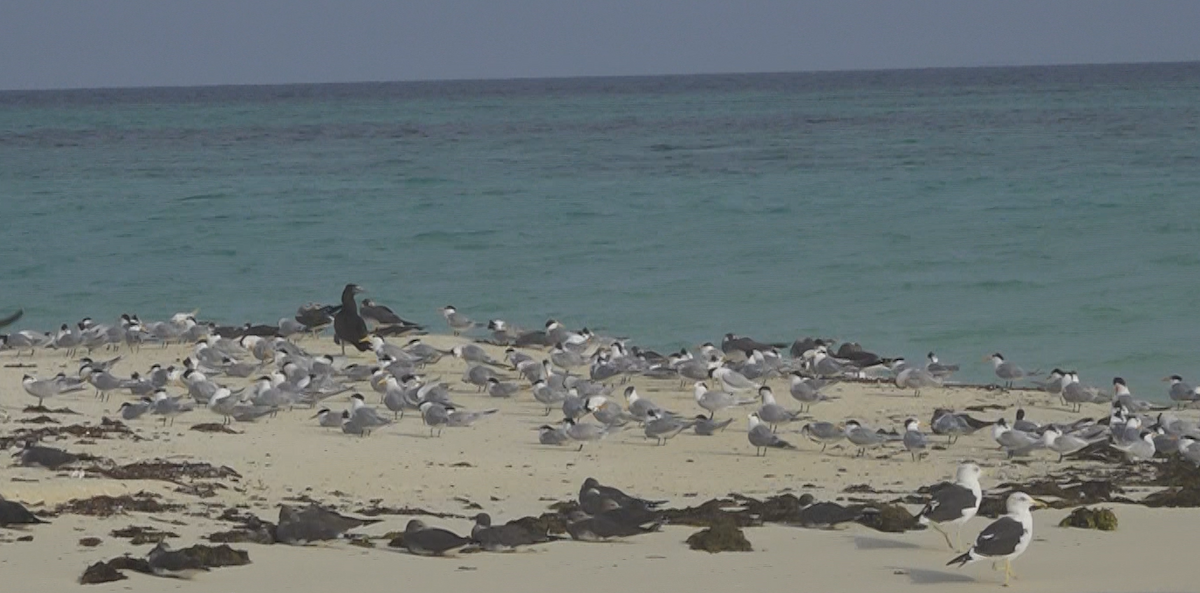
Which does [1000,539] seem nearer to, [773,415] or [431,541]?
[431,541]

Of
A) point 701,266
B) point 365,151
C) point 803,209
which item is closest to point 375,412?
point 701,266

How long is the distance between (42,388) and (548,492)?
5202 millimetres

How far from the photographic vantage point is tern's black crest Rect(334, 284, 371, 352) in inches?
774

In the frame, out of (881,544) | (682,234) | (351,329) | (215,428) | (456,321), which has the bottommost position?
(682,234)

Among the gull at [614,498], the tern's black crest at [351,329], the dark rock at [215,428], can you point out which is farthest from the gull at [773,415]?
the tern's black crest at [351,329]

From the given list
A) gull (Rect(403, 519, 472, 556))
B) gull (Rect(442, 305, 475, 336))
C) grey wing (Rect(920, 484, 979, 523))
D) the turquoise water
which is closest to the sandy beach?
gull (Rect(403, 519, 472, 556))

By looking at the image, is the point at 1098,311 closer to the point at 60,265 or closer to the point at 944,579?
the point at 944,579

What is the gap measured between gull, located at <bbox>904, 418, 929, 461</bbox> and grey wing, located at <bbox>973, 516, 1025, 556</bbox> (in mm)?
4524

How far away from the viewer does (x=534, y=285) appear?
26.3m

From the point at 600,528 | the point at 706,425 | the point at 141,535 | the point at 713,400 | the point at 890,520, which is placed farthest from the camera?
the point at 713,400

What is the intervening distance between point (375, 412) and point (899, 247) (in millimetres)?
15263

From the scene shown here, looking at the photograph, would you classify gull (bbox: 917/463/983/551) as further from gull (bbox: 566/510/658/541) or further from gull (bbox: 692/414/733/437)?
gull (bbox: 692/414/733/437)

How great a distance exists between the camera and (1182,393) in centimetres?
1611

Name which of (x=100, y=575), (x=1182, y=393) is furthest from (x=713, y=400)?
(x=100, y=575)
